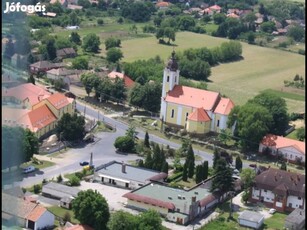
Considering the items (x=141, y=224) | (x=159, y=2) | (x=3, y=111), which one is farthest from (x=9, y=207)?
(x=159, y=2)

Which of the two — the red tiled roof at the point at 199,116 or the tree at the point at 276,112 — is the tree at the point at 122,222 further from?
the tree at the point at 276,112

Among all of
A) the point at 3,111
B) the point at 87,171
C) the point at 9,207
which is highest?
the point at 3,111

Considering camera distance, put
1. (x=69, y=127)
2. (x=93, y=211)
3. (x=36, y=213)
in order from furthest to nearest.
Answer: (x=69, y=127)
(x=36, y=213)
(x=93, y=211)

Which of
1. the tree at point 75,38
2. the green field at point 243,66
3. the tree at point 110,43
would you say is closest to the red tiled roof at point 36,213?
the green field at point 243,66

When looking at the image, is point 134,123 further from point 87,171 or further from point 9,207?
point 9,207

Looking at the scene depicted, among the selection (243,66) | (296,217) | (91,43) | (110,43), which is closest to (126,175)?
(296,217)

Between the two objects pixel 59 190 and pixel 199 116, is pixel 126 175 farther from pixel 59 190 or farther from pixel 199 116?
pixel 199 116

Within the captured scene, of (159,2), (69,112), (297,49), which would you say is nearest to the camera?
(69,112)

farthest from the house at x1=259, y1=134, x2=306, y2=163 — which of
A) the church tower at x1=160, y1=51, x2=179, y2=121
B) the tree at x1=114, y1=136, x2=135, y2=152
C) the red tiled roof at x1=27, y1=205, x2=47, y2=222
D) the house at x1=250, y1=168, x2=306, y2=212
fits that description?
the red tiled roof at x1=27, y1=205, x2=47, y2=222
